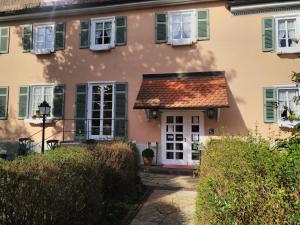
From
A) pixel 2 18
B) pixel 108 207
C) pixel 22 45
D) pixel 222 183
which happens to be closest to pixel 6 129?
pixel 22 45

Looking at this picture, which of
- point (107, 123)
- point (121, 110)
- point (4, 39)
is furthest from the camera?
point (4, 39)

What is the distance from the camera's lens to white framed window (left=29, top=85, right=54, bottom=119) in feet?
49.2

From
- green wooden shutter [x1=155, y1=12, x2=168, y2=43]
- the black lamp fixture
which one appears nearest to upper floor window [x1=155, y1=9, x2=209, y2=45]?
green wooden shutter [x1=155, y1=12, x2=168, y2=43]

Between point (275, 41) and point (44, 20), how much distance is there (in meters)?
10.9

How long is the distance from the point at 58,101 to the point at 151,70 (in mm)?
4738

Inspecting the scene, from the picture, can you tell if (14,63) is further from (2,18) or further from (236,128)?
(236,128)

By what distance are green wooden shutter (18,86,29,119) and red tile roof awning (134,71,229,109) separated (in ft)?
19.6

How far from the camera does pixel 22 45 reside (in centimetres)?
1552

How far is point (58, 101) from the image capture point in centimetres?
1463

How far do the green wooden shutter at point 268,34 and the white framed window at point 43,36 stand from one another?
32.3 ft

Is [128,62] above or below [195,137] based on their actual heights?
above

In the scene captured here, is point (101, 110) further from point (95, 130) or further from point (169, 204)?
point (169, 204)

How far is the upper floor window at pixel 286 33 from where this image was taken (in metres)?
12.2

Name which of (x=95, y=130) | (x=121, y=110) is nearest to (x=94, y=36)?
(x=121, y=110)
